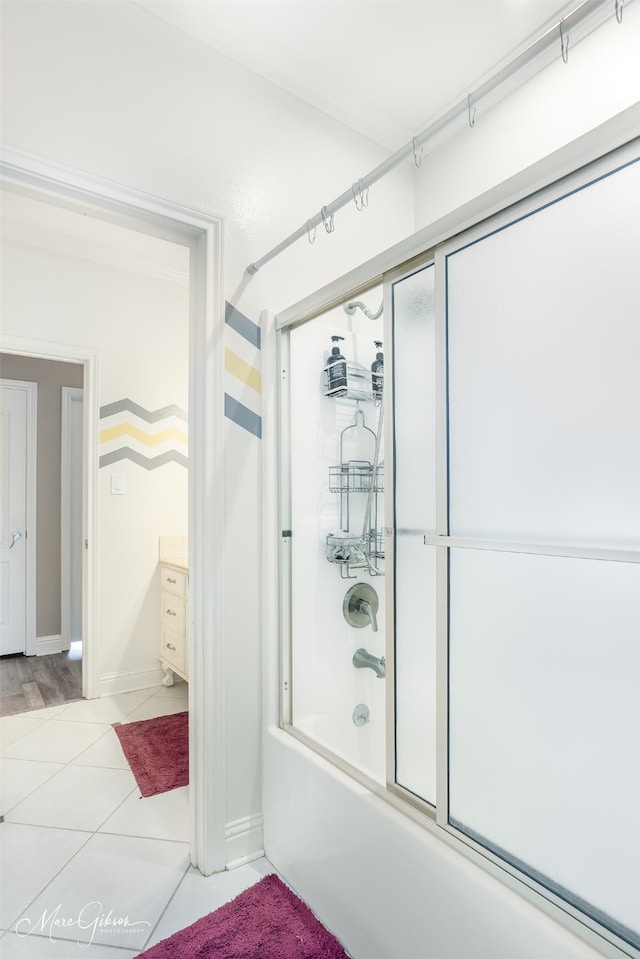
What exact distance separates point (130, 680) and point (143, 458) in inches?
55.3

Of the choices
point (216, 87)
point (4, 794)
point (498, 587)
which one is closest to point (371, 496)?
point (498, 587)

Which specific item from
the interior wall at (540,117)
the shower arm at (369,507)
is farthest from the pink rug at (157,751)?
the interior wall at (540,117)

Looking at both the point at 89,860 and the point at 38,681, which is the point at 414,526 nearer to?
the point at 89,860

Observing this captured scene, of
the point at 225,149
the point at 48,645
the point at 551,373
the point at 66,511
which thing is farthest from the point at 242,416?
the point at 48,645

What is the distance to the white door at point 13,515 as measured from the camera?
394cm

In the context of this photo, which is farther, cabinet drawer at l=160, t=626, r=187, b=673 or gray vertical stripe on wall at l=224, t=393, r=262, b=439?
cabinet drawer at l=160, t=626, r=187, b=673

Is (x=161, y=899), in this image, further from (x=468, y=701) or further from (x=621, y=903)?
(x=621, y=903)

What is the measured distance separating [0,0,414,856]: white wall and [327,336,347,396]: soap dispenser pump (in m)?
0.26

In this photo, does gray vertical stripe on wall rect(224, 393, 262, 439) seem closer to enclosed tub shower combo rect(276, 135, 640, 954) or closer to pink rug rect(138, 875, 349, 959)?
enclosed tub shower combo rect(276, 135, 640, 954)

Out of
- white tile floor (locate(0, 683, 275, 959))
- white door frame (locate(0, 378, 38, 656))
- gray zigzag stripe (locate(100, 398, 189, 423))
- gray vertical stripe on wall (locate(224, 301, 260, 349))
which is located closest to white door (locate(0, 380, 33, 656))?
white door frame (locate(0, 378, 38, 656))

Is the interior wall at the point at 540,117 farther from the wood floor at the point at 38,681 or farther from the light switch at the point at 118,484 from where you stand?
the wood floor at the point at 38,681

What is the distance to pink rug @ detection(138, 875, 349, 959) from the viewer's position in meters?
1.38

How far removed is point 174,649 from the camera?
3.16 metres

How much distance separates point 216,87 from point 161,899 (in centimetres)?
265
